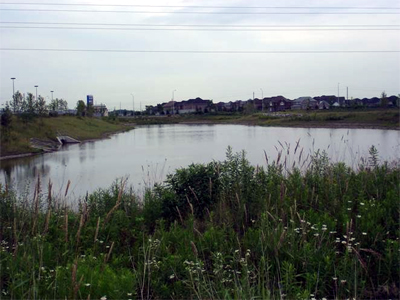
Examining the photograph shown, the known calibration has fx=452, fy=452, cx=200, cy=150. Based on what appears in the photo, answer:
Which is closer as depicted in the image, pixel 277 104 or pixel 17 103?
pixel 17 103

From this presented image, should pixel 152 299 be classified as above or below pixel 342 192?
below

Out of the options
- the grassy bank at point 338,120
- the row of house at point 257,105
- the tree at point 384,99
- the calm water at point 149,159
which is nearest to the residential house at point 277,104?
the row of house at point 257,105

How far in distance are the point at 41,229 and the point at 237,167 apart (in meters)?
2.76

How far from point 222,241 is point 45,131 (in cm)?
3909

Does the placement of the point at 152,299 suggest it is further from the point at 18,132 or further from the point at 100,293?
the point at 18,132

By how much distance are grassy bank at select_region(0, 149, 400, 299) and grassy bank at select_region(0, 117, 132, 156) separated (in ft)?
86.2

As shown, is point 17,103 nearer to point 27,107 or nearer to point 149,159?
point 27,107

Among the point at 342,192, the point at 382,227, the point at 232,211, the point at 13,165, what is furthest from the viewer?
the point at 13,165

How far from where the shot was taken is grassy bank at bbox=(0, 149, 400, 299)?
364 centimetres

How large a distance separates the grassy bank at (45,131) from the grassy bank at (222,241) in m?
26.3

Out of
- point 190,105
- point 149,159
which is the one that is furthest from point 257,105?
point 149,159

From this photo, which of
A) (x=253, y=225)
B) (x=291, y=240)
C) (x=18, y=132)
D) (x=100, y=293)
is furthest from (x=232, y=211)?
(x=18, y=132)

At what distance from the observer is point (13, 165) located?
86.1 ft

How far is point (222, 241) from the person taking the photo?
15.6 ft
